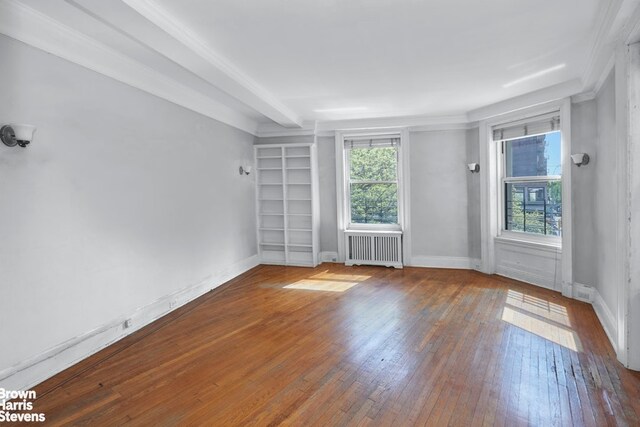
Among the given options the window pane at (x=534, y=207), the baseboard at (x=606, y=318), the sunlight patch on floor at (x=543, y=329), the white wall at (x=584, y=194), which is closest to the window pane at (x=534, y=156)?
the window pane at (x=534, y=207)

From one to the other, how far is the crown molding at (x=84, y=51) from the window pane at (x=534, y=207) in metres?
4.82

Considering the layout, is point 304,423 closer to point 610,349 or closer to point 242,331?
point 242,331

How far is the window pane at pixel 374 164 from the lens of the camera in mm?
6125

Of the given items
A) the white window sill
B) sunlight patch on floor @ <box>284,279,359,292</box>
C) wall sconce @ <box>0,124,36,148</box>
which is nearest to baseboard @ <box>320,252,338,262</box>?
sunlight patch on floor @ <box>284,279,359,292</box>

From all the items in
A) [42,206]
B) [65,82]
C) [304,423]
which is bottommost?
[304,423]

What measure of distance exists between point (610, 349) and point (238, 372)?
125 inches

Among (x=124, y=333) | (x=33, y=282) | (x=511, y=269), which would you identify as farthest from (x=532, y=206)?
(x=33, y=282)

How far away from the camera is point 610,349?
2861mm

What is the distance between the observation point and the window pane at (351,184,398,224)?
6.18m

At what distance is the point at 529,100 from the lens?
4473mm

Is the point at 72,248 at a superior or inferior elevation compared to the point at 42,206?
inferior

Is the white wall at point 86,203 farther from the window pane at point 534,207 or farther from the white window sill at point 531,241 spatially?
the window pane at point 534,207

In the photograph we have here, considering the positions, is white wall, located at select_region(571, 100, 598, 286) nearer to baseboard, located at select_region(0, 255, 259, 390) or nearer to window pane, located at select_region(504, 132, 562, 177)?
window pane, located at select_region(504, 132, 562, 177)

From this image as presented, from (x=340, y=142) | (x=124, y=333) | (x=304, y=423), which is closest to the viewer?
(x=304, y=423)
